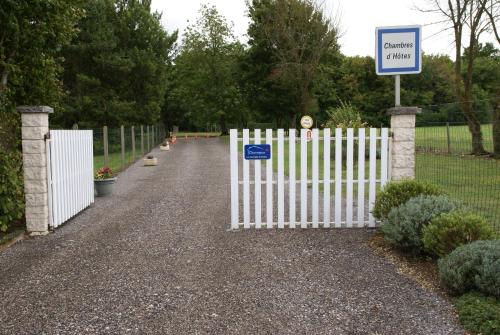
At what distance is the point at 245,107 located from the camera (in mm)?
48688

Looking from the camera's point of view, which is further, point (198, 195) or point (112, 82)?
point (112, 82)

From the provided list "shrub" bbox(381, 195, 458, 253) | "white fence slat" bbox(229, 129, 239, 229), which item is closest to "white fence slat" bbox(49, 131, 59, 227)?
"white fence slat" bbox(229, 129, 239, 229)

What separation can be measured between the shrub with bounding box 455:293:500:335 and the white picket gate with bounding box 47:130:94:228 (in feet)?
19.6

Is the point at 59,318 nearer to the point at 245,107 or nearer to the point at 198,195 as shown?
the point at 198,195

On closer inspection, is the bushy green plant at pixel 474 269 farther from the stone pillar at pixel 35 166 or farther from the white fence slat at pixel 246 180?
the stone pillar at pixel 35 166

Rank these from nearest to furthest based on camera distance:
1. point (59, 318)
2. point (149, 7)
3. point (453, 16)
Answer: point (59, 318)
point (453, 16)
point (149, 7)

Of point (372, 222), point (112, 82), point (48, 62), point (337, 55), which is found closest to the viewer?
point (372, 222)

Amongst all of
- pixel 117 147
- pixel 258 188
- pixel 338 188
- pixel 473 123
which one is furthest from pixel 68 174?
pixel 117 147

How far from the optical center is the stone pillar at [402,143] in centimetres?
747

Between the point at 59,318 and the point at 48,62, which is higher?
the point at 48,62

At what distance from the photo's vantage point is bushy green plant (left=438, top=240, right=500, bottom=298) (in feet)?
13.5

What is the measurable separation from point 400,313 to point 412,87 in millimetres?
50801

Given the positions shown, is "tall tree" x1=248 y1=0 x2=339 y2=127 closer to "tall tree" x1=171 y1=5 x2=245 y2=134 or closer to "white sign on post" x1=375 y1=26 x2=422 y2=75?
"tall tree" x1=171 y1=5 x2=245 y2=134

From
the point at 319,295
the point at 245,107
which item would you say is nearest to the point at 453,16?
the point at 319,295
